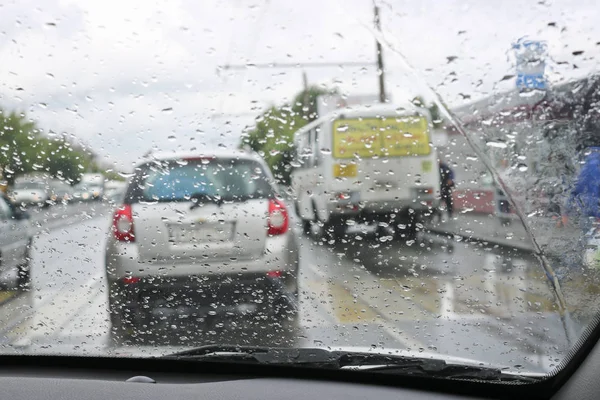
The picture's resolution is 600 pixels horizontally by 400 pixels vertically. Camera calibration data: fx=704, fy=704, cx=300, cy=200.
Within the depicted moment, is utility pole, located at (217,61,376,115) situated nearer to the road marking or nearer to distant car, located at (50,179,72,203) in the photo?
distant car, located at (50,179,72,203)

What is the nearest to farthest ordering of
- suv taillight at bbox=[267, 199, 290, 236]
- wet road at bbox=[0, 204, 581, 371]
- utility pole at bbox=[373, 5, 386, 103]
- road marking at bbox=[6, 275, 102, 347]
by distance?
wet road at bbox=[0, 204, 581, 371]
utility pole at bbox=[373, 5, 386, 103]
road marking at bbox=[6, 275, 102, 347]
suv taillight at bbox=[267, 199, 290, 236]

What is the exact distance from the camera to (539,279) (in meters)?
3.83

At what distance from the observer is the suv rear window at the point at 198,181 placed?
13.9ft

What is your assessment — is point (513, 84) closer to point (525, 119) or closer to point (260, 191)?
point (525, 119)

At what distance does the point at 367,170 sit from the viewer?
185 inches

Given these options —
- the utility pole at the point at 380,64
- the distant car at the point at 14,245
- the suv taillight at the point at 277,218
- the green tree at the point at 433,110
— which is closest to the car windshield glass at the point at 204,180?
the suv taillight at the point at 277,218

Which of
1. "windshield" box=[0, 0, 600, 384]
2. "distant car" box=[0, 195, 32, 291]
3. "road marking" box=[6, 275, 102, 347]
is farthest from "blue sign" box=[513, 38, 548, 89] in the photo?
"distant car" box=[0, 195, 32, 291]

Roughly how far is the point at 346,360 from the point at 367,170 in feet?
5.55

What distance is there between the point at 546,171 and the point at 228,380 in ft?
6.44

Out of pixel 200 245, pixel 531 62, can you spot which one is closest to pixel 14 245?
pixel 200 245

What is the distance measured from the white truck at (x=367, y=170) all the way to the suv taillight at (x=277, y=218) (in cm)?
10

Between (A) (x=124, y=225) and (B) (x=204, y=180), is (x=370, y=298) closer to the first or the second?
(B) (x=204, y=180)

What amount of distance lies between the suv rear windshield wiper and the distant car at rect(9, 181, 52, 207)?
61.1 inches

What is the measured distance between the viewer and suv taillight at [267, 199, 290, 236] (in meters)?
4.71
